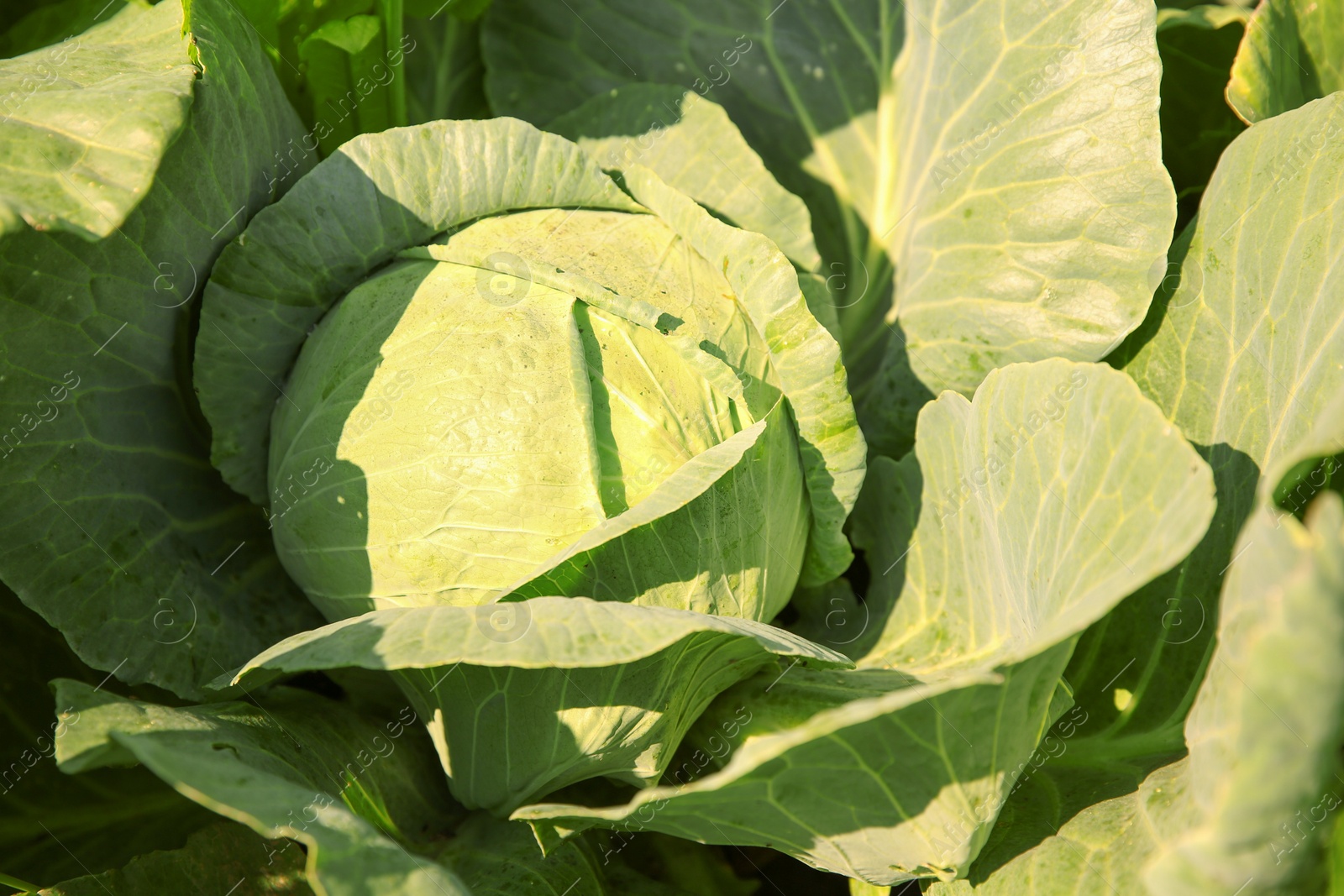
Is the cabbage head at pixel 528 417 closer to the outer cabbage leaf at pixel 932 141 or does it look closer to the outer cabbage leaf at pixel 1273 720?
the outer cabbage leaf at pixel 932 141

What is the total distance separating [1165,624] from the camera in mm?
2131

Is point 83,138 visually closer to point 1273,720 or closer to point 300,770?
point 300,770

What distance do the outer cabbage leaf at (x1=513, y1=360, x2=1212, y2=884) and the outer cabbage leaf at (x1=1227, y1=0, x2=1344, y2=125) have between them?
1053mm

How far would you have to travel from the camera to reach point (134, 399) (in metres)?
2.18

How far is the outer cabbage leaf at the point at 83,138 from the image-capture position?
163cm

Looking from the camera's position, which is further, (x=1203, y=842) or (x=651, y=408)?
(x=651, y=408)

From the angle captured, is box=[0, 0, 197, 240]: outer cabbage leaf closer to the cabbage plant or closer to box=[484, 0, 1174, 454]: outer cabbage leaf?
the cabbage plant

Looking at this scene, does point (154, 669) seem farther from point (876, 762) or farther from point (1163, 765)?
point (1163, 765)

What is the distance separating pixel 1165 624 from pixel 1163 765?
1.00 feet

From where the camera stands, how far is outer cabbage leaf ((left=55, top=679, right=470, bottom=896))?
1.35 metres

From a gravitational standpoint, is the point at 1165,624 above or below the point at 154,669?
below

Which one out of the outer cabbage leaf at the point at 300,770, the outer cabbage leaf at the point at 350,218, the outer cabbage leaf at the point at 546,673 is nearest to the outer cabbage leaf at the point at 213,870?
the outer cabbage leaf at the point at 300,770

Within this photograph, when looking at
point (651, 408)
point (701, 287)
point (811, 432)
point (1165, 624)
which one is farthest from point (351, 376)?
point (1165, 624)

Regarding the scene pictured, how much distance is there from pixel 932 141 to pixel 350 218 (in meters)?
1.46
